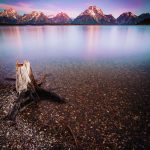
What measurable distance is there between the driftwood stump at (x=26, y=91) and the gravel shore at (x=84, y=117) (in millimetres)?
480

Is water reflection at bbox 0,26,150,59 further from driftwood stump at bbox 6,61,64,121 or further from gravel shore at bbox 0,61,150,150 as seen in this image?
driftwood stump at bbox 6,61,64,121

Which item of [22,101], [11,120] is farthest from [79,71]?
[11,120]

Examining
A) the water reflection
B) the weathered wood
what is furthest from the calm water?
the weathered wood

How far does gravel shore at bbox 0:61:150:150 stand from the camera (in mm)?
8297

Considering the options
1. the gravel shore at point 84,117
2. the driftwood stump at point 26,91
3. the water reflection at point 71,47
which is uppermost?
the water reflection at point 71,47

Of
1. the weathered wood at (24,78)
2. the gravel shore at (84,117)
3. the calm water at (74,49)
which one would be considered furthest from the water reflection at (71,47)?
the weathered wood at (24,78)

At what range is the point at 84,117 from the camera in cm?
1043

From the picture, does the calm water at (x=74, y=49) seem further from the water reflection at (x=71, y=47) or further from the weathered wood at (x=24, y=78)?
the weathered wood at (x=24, y=78)

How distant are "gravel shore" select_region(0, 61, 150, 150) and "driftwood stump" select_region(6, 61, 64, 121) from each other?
0.48 metres

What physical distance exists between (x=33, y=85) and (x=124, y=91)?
8677 mm

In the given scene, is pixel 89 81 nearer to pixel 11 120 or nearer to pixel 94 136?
pixel 94 136

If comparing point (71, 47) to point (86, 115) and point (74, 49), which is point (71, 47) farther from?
point (86, 115)

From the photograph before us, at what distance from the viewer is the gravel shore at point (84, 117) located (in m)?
8.30

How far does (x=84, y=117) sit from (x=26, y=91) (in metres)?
5.11
